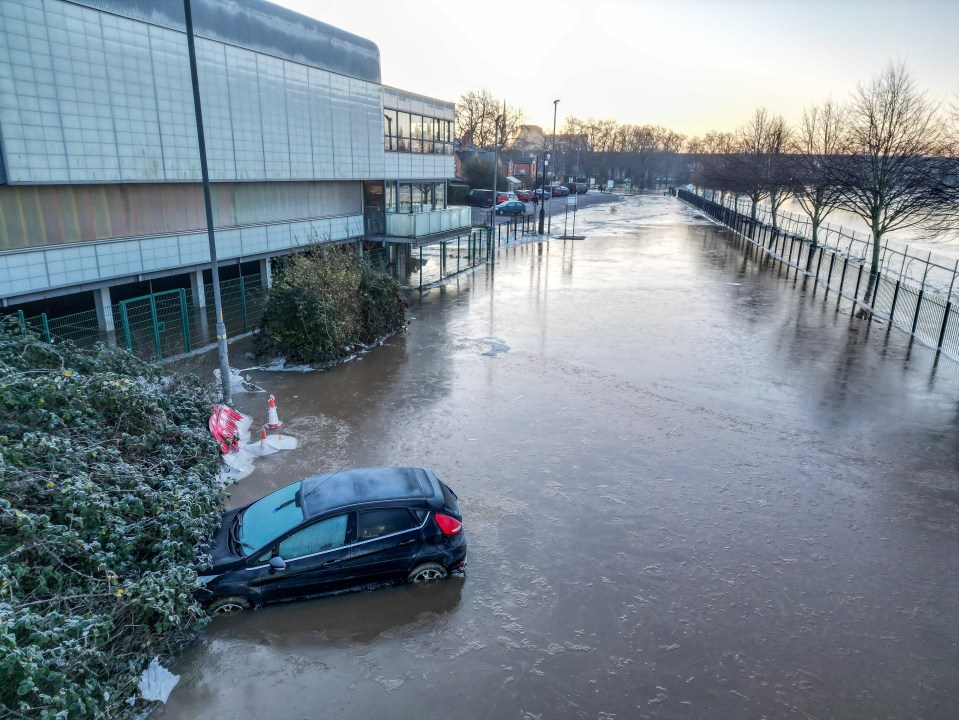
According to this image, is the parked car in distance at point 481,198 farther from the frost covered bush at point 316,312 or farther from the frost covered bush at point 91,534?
the frost covered bush at point 91,534

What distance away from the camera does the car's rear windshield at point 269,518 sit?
7.32m

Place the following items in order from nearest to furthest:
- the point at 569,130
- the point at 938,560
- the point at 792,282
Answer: the point at 938,560, the point at 792,282, the point at 569,130

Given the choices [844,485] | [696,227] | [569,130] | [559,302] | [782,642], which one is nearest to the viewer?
[782,642]

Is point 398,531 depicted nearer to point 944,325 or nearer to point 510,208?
point 944,325

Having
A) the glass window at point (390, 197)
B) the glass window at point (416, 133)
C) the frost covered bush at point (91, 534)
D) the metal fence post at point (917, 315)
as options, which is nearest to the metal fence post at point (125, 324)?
the frost covered bush at point (91, 534)

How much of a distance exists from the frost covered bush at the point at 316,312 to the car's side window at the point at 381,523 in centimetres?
902

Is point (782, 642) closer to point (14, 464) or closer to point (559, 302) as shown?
point (14, 464)

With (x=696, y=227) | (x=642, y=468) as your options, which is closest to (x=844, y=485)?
(x=642, y=468)

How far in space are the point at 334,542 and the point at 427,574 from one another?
1.24 metres

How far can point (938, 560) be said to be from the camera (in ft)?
27.5

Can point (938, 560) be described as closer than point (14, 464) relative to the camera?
No

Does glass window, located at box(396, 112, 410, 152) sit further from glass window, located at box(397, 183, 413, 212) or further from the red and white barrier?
the red and white barrier

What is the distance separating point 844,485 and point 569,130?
6471 inches

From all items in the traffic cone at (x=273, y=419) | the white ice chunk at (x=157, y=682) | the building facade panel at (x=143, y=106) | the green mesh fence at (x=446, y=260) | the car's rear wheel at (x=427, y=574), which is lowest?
the white ice chunk at (x=157, y=682)
